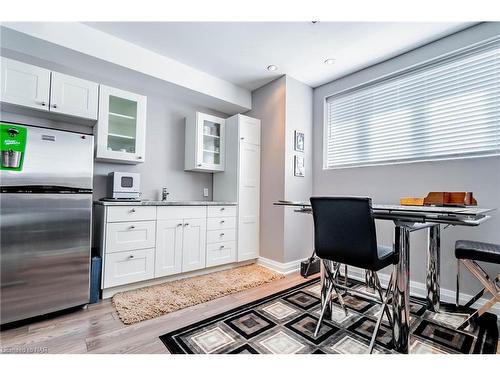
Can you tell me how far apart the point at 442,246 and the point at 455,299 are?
1.60 ft

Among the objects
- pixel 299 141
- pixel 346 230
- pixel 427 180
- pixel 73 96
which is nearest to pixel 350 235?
pixel 346 230

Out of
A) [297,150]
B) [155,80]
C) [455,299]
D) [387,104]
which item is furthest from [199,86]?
[455,299]

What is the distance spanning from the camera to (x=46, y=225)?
1819mm

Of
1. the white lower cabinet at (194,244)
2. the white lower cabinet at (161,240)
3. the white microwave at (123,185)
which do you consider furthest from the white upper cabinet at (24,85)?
the white lower cabinet at (194,244)

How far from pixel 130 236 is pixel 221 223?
1.08 meters

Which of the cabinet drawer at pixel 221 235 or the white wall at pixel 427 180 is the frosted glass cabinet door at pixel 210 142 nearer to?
the cabinet drawer at pixel 221 235

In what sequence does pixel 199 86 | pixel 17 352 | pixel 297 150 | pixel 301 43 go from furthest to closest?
pixel 297 150, pixel 199 86, pixel 301 43, pixel 17 352

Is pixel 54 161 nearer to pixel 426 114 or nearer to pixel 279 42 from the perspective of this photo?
pixel 279 42

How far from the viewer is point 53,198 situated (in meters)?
1.85

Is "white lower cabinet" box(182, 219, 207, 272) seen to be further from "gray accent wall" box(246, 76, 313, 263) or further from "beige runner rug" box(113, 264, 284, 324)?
"gray accent wall" box(246, 76, 313, 263)

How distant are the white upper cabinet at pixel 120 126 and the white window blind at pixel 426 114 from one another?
101 inches

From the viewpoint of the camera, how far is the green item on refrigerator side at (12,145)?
1.68 metres

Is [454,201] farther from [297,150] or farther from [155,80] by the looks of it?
[155,80]
